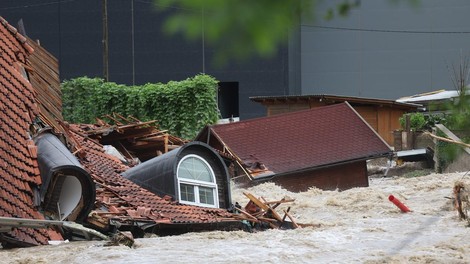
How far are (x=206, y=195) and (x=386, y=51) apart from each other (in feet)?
102

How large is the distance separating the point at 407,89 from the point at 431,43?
2850mm

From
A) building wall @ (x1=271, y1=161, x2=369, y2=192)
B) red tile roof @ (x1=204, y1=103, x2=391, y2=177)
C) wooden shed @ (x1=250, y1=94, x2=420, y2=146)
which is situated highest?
wooden shed @ (x1=250, y1=94, x2=420, y2=146)

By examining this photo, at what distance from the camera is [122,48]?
48344mm

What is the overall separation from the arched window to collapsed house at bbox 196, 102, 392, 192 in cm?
640

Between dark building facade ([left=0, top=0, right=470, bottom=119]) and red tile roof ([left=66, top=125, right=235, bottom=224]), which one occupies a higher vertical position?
dark building facade ([left=0, top=0, right=470, bottom=119])

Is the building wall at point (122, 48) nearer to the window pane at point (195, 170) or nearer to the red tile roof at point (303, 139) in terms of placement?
the red tile roof at point (303, 139)

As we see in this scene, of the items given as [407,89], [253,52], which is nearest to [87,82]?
[407,89]

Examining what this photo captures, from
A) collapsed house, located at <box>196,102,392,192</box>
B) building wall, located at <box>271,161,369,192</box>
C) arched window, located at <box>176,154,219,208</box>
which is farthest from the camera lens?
building wall, located at <box>271,161,369,192</box>

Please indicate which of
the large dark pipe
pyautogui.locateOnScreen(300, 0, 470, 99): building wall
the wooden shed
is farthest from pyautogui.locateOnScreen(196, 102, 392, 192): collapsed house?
pyautogui.locateOnScreen(300, 0, 470, 99): building wall

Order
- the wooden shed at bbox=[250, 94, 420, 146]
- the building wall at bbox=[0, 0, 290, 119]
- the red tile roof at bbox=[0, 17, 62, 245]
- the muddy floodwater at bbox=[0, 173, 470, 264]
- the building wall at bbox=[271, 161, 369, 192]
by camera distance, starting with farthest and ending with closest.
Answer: the building wall at bbox=[0, 0, 290, 119] < the wooden shed at bbox=[250, 94, 420, 146] < the building wall at bbox=[271, 161, 369, 192] < the red tile roof at bbox=[0, 17, 62, 245] < the muddy floodwater at bbox=[0, 173, 470, 264]

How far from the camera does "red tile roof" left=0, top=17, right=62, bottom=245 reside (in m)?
15.1

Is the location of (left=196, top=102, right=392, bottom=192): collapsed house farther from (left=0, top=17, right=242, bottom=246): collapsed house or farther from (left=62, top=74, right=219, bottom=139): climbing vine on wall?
(left=0, top=17, right=242, bottom=246): collapsed house

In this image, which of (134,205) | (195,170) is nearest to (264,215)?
(195,170)

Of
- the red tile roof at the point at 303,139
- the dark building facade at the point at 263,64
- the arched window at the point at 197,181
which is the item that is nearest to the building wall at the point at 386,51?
the dark building facade at the point at 263,64
